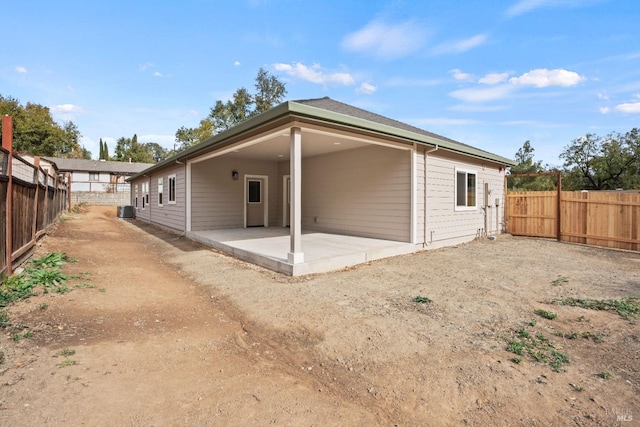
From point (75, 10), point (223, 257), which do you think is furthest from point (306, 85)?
point (223, 257)

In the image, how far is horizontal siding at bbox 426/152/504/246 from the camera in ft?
26.6

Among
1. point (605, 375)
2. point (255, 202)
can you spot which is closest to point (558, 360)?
point (605, 375)

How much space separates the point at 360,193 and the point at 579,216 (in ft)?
21.1

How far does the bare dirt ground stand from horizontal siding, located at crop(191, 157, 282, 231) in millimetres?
5237

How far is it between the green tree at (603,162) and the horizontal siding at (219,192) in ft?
74.4

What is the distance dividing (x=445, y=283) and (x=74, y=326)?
484cm

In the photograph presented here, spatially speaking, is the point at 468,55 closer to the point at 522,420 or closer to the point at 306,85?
the point at 522,420

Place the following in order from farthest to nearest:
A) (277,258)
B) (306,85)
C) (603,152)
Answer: (306,85) → (603,152) → (277,258)

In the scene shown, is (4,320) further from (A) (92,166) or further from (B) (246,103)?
(A) (92,166)

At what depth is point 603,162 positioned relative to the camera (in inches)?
813

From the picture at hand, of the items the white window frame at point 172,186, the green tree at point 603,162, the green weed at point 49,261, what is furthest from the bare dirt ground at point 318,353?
the green tree at point 603,162

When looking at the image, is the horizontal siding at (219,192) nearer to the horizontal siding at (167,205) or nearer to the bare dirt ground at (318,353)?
the horizontal siding at (167,205)

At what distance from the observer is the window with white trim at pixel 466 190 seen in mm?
9070

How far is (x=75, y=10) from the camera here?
28.2ft
